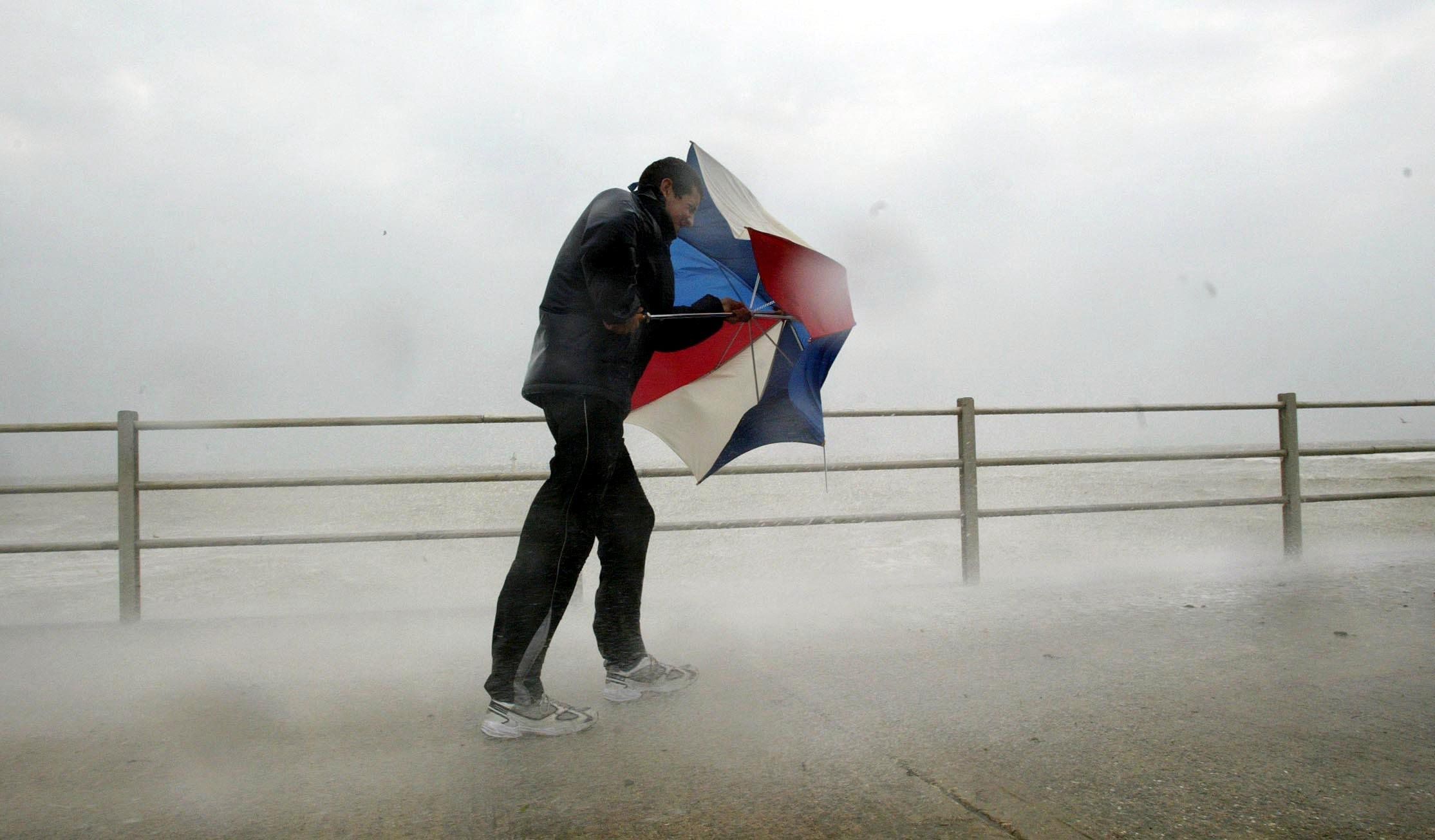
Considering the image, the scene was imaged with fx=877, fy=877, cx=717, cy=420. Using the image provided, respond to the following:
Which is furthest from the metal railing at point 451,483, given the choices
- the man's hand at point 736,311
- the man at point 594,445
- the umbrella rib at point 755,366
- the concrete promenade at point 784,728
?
the man's hand at point 736,311

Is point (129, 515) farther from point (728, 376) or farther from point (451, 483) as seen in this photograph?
point (728, 376)

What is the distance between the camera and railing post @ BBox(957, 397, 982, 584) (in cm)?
385

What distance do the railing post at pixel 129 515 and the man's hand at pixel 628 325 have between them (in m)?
2.46

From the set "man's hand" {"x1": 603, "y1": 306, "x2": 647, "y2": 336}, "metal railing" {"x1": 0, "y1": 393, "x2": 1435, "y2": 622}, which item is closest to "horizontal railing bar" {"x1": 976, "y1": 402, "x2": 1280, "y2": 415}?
"metal railing" {"x1": 0, "y1": 393, "x2": 1435, "y2": 622}

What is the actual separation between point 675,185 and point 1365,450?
4.34 metres

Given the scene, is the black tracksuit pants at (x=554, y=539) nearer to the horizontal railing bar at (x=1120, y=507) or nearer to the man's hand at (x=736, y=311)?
the man's hand at (x=736, y=311)

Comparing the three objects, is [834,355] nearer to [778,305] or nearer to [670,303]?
[778,305]

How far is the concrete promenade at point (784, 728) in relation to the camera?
150cm

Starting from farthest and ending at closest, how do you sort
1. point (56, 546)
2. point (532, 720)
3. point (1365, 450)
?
point (1365, 450)
point (56, 546)
point (532, 720)

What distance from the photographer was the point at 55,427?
3377 mm

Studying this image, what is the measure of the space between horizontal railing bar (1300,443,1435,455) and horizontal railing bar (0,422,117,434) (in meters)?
5.29

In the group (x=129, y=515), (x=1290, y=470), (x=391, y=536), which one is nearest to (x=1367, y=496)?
(x=1290, y=470)

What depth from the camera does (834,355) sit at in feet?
8.07

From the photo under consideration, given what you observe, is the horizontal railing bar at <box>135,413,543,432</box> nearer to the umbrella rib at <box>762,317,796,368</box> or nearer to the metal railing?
the metal railing
